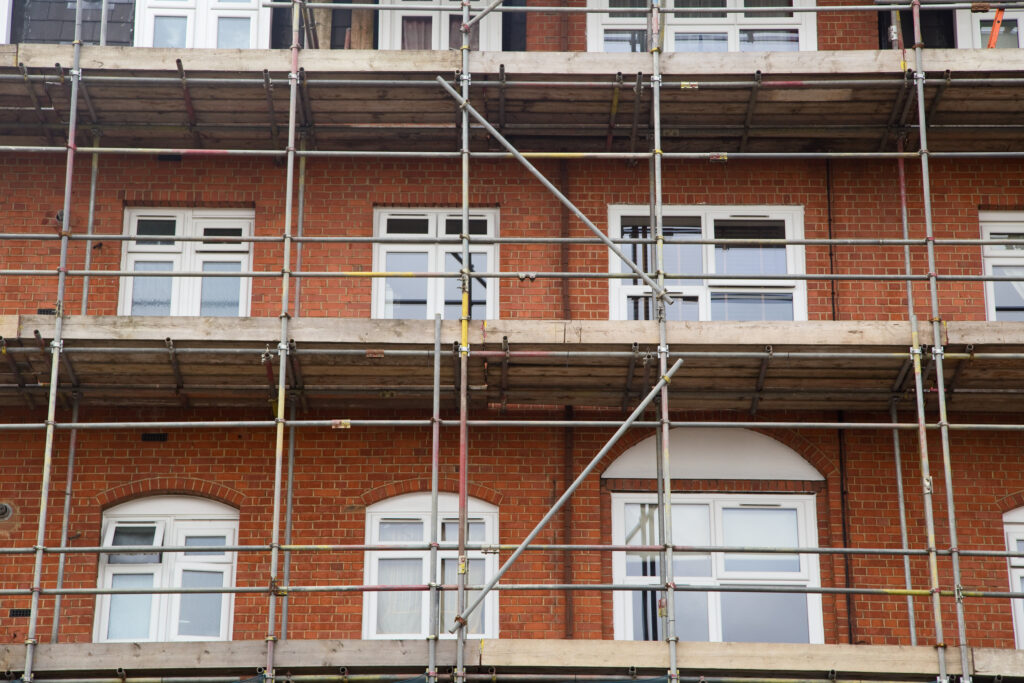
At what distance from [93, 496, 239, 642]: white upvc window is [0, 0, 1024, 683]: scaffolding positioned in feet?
1.53

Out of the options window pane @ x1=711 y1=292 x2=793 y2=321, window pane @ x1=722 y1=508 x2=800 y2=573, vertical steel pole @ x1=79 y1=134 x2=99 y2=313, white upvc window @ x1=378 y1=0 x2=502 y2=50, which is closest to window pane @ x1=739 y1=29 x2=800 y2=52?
white upvc window @ x1=378 y1=0 x2=502 y2=50

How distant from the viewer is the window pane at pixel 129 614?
526 inches

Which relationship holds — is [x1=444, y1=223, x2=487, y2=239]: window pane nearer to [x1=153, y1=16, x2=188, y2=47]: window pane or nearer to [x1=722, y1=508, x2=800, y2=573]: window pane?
[x1=153, y1=16, x2=188, y2=47]: window pane

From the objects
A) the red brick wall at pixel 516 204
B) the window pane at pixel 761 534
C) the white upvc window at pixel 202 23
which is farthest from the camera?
the white upvc window at pixel 202 23

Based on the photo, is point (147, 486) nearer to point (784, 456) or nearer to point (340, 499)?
point (340, 499)

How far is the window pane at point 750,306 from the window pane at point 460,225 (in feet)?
7.98

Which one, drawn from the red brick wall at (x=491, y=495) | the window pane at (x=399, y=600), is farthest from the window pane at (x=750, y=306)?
the window pane at (x=399, y=600)

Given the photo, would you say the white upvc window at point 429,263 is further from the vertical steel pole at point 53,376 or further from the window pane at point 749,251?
the vertical steel pole at point 53,376

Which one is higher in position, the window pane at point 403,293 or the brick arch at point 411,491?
the window pane at point 403,293

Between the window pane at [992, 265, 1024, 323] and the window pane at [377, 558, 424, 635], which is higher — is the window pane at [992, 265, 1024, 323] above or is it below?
above

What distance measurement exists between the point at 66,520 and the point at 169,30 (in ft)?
17.0

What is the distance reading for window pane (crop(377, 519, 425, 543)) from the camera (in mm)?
13695

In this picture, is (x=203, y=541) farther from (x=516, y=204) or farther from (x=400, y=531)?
(x=516, y=204)

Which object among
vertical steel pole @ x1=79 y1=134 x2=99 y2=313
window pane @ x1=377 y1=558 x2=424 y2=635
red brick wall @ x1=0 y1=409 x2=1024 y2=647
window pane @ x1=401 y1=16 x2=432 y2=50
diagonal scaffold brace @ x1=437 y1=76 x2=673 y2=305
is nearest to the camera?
diagonal scaffold brace @ x1=437 y1=76 x2=673 y2=305
